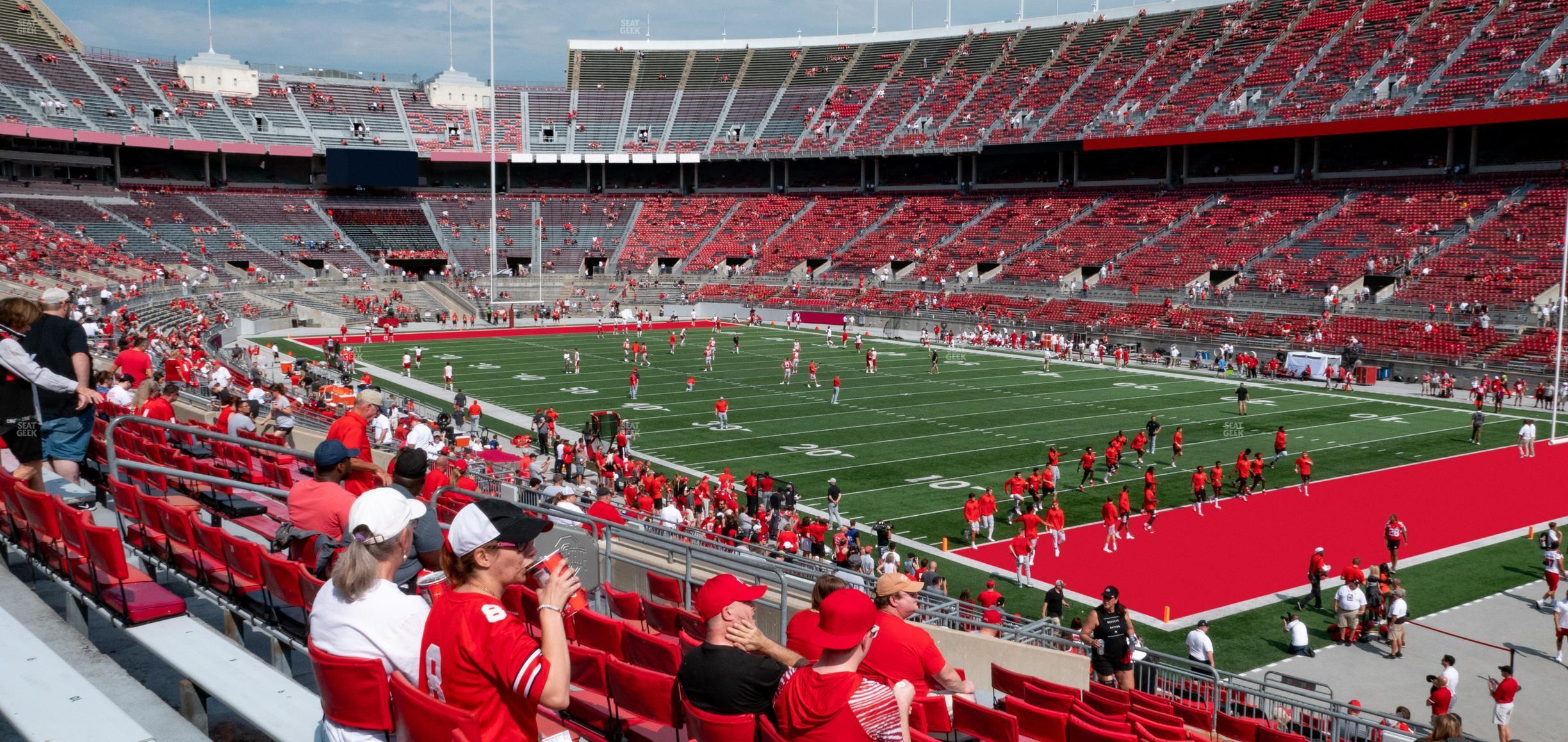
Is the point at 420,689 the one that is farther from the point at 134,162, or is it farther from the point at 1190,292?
the point at 134,162

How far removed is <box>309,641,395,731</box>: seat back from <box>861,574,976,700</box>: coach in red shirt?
195 cm

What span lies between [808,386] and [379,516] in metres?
32.8

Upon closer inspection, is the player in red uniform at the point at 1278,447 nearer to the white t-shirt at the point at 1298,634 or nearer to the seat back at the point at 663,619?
the white t-shirt at the point at 1298,634

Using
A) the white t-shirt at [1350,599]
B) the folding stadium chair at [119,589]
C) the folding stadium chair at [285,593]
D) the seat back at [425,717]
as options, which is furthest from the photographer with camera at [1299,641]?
the seat back at [425,717]

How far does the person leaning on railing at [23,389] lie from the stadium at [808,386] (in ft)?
0.10

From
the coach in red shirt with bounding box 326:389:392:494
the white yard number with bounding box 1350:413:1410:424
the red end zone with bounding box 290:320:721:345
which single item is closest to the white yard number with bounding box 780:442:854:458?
the white yard number with bounding box 1350:413:1410:424

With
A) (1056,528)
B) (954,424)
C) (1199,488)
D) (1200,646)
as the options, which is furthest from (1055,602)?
(954,424)

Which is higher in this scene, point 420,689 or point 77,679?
point 420,689

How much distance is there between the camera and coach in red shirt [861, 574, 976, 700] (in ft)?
15.8

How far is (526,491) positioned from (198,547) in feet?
23.4

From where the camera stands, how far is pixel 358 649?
12.9 feet

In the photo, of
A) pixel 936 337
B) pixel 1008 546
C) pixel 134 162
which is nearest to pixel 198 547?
pixel 1008 546

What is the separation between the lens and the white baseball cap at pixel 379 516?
398cm

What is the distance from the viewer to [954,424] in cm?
3005
